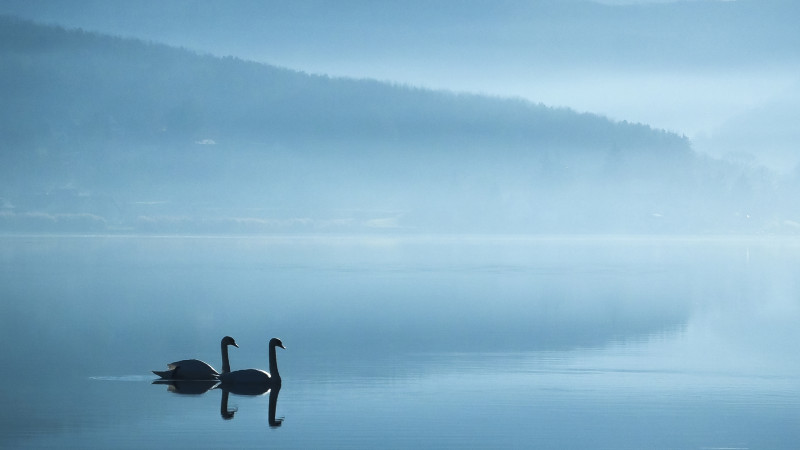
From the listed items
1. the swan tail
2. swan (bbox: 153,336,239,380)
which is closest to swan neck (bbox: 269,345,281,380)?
swan (bbox: 153,336,239,380)

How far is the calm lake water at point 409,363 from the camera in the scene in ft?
48.3

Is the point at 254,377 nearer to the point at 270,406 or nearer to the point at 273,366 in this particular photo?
the point at 273,366

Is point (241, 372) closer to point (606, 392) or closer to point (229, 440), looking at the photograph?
point (229, 440)

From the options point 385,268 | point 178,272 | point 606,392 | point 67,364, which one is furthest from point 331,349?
point 385,268

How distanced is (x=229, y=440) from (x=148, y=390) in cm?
344

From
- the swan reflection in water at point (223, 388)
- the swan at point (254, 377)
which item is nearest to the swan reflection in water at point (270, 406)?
the swan reflection in water at point (223, 388)

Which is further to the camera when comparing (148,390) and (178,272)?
(178,272)

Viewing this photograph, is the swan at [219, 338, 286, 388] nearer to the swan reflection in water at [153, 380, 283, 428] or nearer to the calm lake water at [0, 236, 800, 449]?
the swan reflection in water at [153, 380, 283, 428]

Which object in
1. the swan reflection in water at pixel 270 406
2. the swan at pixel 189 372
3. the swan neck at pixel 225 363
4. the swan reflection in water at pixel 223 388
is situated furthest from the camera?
the swan neck at pixel 225 363

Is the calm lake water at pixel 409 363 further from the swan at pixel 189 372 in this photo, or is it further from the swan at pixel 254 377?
the swan at pixel 189 372

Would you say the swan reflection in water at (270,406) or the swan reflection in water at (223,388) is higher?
the swan reflection in water at (223,388)

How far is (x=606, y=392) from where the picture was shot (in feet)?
57.5

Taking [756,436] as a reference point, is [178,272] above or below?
above

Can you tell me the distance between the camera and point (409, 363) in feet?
67.6
